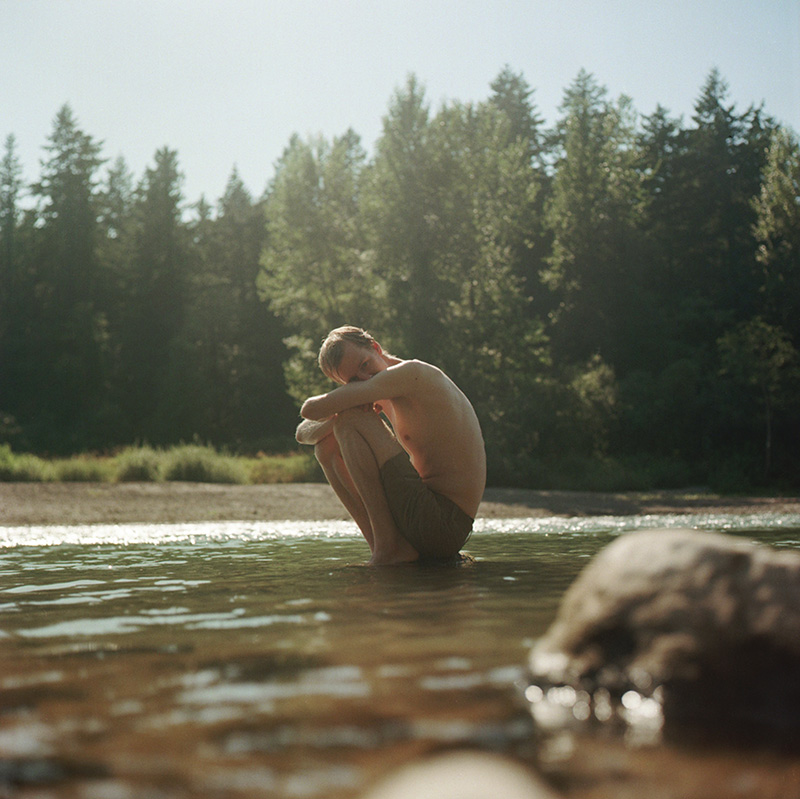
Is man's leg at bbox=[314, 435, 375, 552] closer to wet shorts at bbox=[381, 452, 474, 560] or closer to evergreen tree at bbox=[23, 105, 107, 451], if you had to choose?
wet shorts at bbox=[381, 452, 474, 560]

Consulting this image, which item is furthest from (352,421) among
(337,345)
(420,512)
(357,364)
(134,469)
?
(134,469)

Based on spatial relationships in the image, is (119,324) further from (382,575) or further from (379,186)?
(382,575)

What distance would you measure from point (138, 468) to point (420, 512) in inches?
470

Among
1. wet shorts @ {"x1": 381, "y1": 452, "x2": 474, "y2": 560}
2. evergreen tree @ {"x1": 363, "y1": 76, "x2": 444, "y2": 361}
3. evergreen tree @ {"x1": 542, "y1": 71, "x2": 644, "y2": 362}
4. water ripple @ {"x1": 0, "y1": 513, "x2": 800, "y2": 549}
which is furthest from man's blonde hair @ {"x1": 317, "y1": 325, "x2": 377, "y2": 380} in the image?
evergreen tree @ {"x1": 542, "y1": 71, "x2": 644, "y2": 362}

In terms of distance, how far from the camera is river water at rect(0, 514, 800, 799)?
4.88 ft

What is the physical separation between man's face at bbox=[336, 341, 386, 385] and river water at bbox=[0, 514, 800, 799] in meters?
1.06

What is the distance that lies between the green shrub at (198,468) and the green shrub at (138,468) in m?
0.18

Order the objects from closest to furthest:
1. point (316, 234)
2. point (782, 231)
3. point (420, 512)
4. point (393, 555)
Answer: point (420, 512), point (393, 555), point (782, 231), point (316, 234)

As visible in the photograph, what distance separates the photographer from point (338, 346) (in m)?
4.68

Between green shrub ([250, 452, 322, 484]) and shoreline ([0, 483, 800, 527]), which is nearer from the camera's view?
shoreline ([0, 483, 800, 527])

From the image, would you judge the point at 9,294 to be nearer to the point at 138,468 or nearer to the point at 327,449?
the point at 138,468

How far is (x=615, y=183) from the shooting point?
34.7 m

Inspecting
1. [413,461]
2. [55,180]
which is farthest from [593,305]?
[413,461]

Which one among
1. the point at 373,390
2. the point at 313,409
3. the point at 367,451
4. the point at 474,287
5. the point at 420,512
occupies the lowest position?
the point at 420,512
